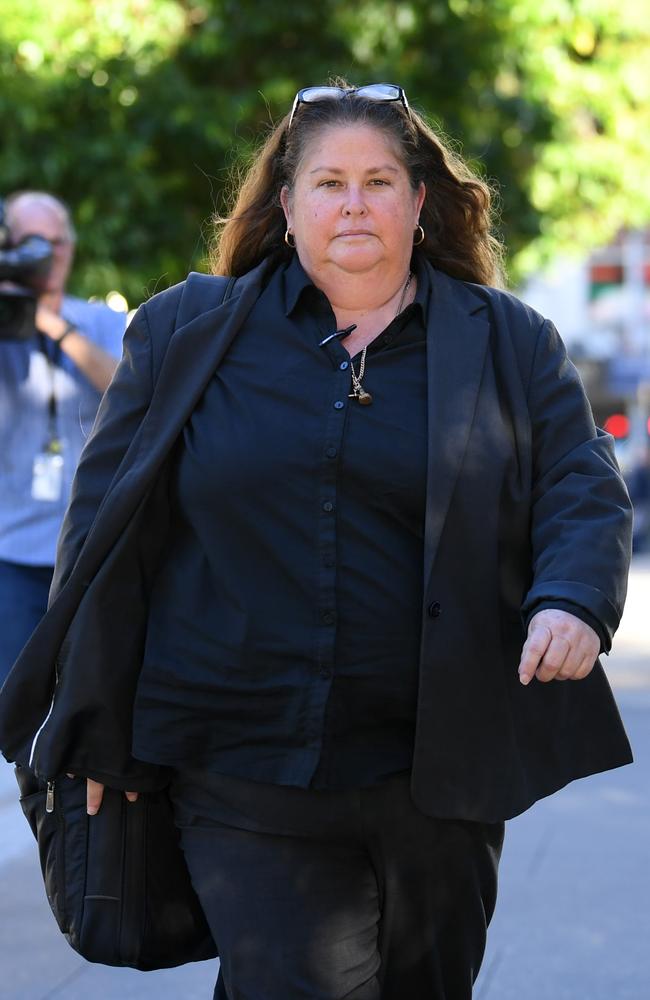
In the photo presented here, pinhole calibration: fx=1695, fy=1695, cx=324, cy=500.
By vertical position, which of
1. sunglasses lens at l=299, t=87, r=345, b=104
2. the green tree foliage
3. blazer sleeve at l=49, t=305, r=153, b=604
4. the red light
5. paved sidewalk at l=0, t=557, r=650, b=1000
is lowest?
paved sidewalk at l=0, t=557, r=650, b=1000

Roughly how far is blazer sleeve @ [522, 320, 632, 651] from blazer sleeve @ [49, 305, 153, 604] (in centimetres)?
64

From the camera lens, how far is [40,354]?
15.6ft

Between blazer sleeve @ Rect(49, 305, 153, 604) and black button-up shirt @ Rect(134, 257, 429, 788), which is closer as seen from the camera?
black button-up shirt @ Rect(134, 257, 429, 788)

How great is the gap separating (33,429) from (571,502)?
2.37 meters

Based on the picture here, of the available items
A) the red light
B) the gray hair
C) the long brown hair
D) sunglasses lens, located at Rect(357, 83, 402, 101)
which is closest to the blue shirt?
the gray hair

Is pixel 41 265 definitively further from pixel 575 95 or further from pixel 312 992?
pixel 575 95

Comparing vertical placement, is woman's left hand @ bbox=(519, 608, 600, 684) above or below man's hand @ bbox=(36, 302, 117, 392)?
below

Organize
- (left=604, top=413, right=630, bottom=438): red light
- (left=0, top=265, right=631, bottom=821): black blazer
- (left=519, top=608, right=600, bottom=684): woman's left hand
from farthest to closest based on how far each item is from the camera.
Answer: (left=604, top=413, right=630, bottom=438): red light
(left=0, top=265, right=631, bottom=821): black blazer
(left=519, top=608, right=600, bottom=684): woman's left hand

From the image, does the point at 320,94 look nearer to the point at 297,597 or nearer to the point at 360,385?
the point at 360,385

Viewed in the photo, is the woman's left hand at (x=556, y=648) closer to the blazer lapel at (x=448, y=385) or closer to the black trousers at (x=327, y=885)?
the blazer lapel at (x=448, y=385)

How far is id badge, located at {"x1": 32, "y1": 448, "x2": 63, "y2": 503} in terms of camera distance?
4.59 meters

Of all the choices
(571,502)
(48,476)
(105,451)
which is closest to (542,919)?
(48,476)

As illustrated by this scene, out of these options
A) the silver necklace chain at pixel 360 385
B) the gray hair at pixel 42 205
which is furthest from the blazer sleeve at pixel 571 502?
the gray hair at pixel 42 205

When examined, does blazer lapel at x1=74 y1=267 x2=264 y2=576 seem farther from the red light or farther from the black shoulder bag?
the red light
